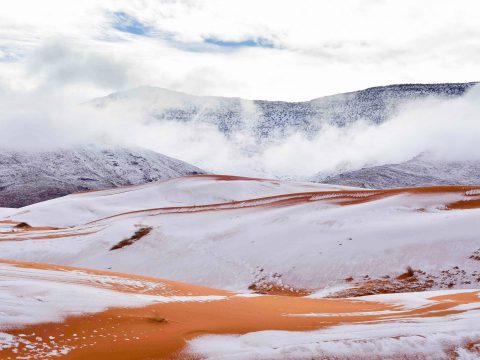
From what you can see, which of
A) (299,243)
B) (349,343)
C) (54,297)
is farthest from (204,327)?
(299,243)

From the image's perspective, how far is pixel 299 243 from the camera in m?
28.5

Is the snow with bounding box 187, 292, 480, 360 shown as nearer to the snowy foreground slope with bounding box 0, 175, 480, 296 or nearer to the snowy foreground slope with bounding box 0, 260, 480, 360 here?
the snowy foreground slope with bounding box 0, 260, 480, 360

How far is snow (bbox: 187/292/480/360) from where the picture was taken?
28.2 feet

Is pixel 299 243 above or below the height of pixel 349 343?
below

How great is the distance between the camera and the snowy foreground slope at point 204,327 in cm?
859

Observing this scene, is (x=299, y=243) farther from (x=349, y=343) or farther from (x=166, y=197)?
(x=166, y=197)

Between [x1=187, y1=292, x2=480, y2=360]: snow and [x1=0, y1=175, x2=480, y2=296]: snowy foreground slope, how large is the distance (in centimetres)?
1210

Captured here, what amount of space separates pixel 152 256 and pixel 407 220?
51.1ft

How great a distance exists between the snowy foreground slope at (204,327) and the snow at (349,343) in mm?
18

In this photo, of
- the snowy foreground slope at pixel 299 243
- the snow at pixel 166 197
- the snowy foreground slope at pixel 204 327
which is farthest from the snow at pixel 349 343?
the snow at pixel 166 197

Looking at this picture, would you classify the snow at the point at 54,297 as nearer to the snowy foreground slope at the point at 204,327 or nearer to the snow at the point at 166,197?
the snowy foreground slope at the point at 204,327

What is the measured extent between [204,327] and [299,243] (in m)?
18.9

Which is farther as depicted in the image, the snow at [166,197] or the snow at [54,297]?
the snow at [166,197]

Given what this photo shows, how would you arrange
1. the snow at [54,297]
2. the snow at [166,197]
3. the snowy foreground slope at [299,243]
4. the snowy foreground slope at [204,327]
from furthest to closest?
1. the snow at [166,197]
2. the snowy foreground slope at [299,243]
3. the snow at [54,297]
4. the snowy foreground slope at [204,327]
